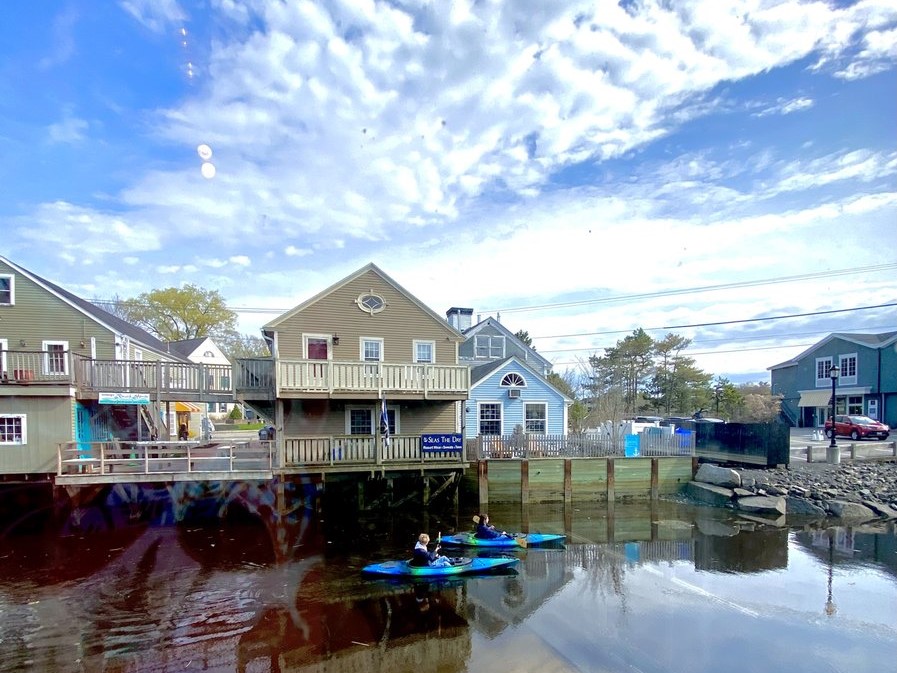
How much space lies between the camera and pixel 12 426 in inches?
650

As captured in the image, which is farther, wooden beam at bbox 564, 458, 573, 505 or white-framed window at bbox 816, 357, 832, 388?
white-framed window at bbox 816, 357, 832, 388

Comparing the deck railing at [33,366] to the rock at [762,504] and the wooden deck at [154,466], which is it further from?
the rock at [762,504]

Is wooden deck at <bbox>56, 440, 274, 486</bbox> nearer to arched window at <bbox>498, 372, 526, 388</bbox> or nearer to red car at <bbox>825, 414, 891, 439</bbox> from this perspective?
arched window at <bbox>498, 372, 526, 388</bbox>

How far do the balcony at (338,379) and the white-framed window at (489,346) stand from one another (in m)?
15.1

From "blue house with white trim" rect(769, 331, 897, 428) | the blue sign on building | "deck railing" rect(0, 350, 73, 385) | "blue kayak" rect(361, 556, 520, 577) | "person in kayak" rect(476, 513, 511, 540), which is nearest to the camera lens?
"blue kayak" rect(361, 556, 520, 577)

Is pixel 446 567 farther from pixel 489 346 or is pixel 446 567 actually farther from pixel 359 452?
pixel 489 346

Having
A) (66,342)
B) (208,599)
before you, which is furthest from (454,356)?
(66,342)

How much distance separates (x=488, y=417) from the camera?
2448cm

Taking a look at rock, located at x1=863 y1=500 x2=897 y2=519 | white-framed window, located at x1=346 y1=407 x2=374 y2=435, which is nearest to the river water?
rock, located at x1=863 y1=500 x2=897 y2=519

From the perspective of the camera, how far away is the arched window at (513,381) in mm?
24422

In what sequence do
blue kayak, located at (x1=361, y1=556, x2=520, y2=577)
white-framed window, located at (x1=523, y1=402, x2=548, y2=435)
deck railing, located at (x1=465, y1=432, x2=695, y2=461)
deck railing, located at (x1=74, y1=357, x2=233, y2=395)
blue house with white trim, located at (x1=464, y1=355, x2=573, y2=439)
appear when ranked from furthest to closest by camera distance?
white-framed window, located at (x1=523, y1=402, x2=548, y2=435), blue house with white trim, located at (x1=464, y1=355, x2=573, y2=439), deck railing, located at (x1=465, y1=432, x2=695, y2=461), deck railing, located at (x1=74, y1=357, x2=233, y2=395), blue kayak, located at (x1=361, y1=556, x2=520, y2=577)

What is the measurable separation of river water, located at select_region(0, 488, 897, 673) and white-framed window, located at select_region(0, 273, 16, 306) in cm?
1099

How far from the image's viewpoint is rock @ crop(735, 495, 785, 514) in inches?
771

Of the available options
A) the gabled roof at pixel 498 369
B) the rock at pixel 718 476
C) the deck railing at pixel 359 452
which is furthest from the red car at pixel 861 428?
the deck railing at pixel 359 452
